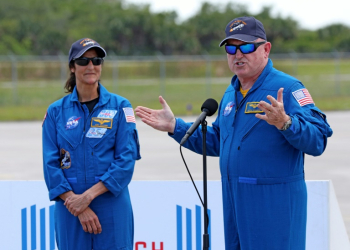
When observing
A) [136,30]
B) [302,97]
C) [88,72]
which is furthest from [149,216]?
[136,30]

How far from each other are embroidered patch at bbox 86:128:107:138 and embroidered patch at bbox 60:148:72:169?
8.3 inches

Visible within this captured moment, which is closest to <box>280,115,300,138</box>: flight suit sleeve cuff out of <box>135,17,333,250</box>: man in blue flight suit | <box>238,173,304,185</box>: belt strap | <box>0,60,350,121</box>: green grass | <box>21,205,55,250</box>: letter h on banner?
<box>135,17,333,250</box>: man in blue flight suit

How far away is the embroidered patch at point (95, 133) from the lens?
4188 mm

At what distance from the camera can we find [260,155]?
12.1 ft

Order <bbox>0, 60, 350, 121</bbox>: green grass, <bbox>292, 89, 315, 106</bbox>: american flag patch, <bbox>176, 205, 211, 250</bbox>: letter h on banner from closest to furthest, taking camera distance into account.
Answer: <bbox>292, 89, 315, 106</bbox>: american flag patch → <bbox>176, 205, 211, 250</bbox>: letter h on banner → <bbox>0, 60, 350, 121</bbox>: green grass

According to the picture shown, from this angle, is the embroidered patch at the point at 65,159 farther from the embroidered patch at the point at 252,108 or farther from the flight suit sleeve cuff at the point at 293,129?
the flight suit sleeve cuff at the point at 293,129

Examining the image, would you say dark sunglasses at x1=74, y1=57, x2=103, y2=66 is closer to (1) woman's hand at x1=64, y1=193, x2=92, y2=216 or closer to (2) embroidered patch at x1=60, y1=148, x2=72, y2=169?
(2) embroidered patch at x1=60, y1=148, x2=72, y2=169

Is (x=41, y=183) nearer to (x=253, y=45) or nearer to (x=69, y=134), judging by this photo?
(x=69, y=134)

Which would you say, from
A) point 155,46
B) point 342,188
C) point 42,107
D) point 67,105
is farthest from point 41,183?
point 155,46

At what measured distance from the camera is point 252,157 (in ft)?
12.1

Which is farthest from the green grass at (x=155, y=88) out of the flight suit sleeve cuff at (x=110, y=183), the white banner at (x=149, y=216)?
the flight suit sleeve cuff at (x=110, y=183)

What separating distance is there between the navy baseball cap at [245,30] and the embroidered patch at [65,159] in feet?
4.62

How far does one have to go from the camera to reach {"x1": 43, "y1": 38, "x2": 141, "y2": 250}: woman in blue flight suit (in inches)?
163

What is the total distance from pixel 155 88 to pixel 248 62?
3012cm
